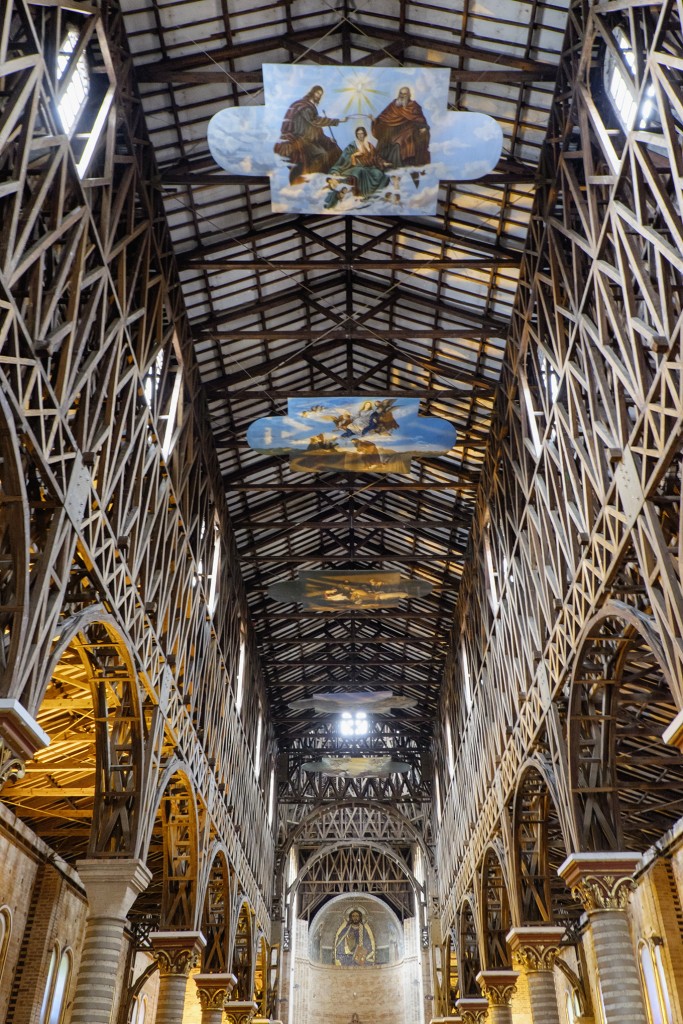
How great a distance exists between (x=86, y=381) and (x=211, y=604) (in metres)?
13.6

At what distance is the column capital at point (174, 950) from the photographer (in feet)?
76.7

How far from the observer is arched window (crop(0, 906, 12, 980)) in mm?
24609

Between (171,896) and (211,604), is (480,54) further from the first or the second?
(171,896)

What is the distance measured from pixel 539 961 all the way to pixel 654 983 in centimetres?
957

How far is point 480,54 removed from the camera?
59.9 feet

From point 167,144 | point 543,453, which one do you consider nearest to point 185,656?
point 543,453

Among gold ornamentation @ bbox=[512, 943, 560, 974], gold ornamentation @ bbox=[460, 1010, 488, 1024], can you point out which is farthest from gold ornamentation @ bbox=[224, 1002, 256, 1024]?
gold ornamentation @ bbox=[512, 943, 560, 974]

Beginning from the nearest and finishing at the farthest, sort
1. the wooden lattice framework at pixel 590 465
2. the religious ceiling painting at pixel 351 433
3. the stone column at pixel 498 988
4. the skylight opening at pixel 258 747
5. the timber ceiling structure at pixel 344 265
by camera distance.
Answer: the wooden lattice framework at pixel 590 465, the timber ceiling structure at pixel 344 265, the religious ceiling painting at pixel 351 433, the stone column at pixel 498 988, the skylight opening at pixel 258 747

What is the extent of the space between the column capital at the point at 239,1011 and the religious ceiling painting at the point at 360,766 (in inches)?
535

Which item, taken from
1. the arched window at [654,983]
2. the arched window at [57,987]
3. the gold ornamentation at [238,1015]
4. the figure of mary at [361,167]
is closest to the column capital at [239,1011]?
the gold ornamentation at [238,1015]

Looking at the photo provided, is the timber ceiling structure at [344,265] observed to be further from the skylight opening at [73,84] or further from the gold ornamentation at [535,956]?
the gold ornamentation at [535,956]

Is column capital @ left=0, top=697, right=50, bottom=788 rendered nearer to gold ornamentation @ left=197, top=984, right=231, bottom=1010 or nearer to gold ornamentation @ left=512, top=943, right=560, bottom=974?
gold ornamentation @ left=512, top=943, right=560, bottom=974

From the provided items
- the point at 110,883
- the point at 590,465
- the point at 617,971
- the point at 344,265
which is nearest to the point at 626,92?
the point at 590,465

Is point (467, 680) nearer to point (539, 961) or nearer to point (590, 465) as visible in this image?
point (539, 961)
